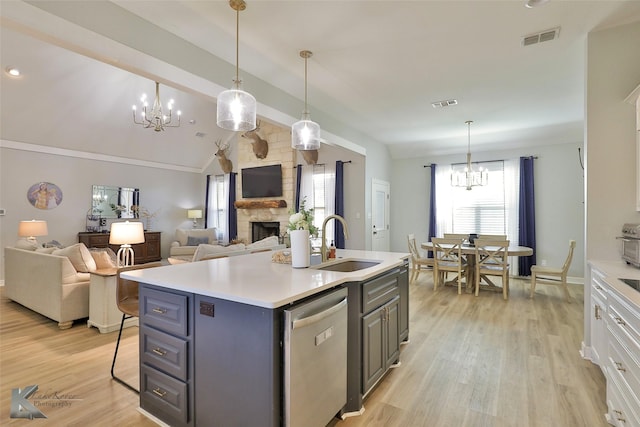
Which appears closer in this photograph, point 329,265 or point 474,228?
point 329,265

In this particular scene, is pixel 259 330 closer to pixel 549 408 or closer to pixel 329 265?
pixel 329 265

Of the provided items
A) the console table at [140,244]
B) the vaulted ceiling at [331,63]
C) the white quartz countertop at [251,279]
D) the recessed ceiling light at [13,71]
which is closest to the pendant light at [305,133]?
the vaulted ceiling at [331,63]

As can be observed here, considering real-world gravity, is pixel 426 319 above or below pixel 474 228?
below

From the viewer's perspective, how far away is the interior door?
6890mm

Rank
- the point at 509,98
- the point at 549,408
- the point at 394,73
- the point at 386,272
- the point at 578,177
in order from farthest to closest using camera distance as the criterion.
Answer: the point at 578,177, the point at 509,98, the point at 394,73, the point at 386,272, the point at 549,408

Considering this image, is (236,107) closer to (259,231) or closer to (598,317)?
(598,317)

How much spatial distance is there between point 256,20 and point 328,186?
4.74 metres

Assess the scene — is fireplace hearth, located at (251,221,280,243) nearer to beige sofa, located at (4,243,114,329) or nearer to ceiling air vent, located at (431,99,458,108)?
beige sofa, located at (4,243,114,329)

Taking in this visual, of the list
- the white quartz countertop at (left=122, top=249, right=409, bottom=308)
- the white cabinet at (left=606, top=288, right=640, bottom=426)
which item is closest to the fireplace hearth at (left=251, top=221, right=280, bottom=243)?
the white quartz countertop at (left=122, top=249, right=409, bottom=308)

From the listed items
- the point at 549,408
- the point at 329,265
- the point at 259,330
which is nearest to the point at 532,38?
the point at 329,265

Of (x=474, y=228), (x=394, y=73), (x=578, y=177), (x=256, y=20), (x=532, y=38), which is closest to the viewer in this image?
(x=256, y=20)

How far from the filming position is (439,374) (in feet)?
8.50

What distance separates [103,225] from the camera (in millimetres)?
7547

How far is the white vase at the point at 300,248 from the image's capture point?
2.27 m
